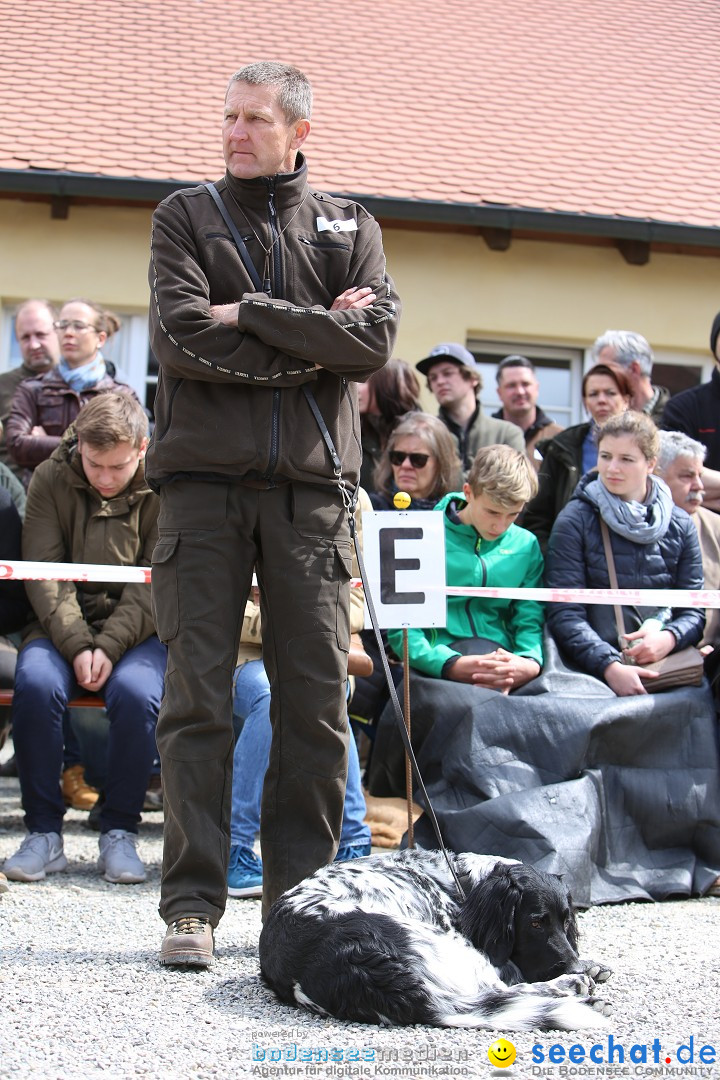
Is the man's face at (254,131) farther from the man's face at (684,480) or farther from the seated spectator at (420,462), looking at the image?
the man's face at (684,480)

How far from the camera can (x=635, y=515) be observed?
611cm

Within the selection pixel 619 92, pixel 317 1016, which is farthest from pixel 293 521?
pixel 619 92

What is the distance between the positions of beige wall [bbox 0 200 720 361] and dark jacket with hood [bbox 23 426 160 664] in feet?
21.6

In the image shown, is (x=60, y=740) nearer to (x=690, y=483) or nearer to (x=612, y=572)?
(x=612, y=572)

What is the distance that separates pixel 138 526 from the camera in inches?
245

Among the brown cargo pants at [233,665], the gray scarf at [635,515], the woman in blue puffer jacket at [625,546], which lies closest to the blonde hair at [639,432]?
the woman in blue puffer jacket at [625,546]

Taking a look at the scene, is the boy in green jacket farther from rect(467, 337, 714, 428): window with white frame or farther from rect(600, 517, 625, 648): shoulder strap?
rect(467, 337, 714, 428): window with white frame

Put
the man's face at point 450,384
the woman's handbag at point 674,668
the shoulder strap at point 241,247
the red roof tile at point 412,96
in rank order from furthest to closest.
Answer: the red roof tile at point 412,96, the man's face at point 450,384, the woman's handbag at point 674,668, the shoulder strap at point 241,247

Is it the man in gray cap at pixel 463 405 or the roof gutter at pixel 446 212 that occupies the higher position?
the roof gutter at pixel 446 212

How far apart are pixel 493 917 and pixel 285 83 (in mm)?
2441

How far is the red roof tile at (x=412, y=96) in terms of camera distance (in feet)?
42.4

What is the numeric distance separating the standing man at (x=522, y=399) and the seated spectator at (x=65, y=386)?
246 centimetres

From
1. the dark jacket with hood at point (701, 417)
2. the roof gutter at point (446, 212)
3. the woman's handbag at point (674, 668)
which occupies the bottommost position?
the woman's handbag at point (674, 668)

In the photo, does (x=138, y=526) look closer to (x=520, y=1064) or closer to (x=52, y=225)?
(x=520, y=1064)
